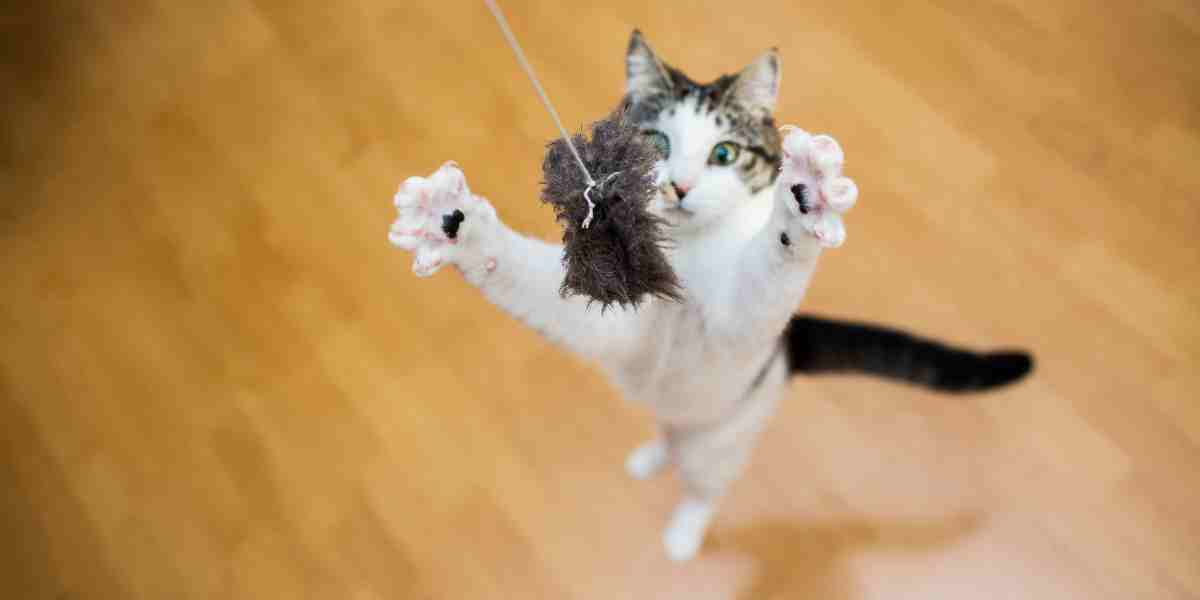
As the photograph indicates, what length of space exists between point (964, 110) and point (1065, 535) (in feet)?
3.16

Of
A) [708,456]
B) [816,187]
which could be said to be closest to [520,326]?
[708,456]

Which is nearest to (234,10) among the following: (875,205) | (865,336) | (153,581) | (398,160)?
(398,160)

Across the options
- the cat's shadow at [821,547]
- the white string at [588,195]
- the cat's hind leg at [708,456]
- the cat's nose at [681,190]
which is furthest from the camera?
the cat's shadow at [821,547]

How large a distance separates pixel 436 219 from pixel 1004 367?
930mm

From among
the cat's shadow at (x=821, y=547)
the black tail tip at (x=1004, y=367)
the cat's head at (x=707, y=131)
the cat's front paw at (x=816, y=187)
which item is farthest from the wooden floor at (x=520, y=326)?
the cat's front paw at (x=816, y=187)

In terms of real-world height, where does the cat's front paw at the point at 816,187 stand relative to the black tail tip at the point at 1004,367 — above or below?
above

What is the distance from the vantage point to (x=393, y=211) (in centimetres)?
177

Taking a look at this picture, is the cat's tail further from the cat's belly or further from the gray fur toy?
the gray fur toy

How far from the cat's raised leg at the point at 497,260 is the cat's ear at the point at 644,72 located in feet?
0.80

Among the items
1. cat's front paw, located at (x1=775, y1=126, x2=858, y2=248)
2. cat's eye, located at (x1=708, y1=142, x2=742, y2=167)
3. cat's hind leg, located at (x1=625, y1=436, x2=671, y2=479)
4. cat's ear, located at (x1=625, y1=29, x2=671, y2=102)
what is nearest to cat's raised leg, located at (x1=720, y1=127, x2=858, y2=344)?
cat's front paw, located at (x1=775, y1=126, x2=858, y2=248)

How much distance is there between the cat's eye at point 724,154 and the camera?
77 cm

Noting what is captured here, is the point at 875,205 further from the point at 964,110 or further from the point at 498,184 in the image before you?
the point at 498,184

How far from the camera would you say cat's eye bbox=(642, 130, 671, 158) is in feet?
2.50

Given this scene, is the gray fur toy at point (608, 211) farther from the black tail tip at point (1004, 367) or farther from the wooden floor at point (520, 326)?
the wooden floor at point (520, 326)
